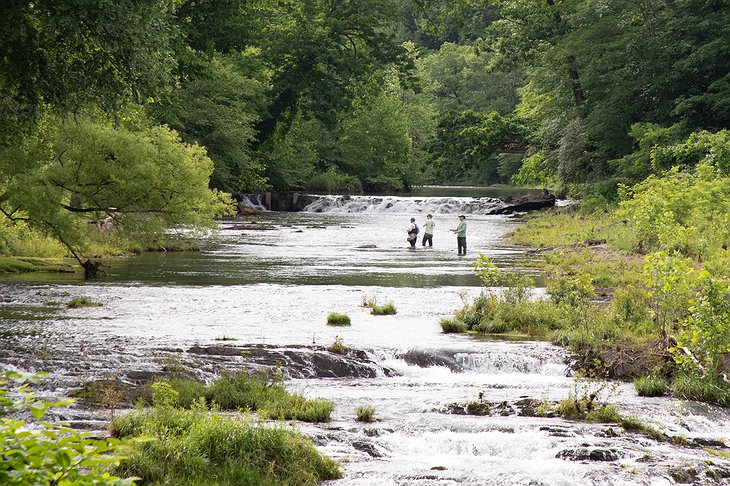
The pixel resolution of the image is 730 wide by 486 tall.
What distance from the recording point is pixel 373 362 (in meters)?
14.2

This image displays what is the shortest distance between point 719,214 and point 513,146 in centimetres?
2897

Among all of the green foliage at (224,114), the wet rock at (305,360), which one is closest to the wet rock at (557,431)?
the wet rock at (305,360)

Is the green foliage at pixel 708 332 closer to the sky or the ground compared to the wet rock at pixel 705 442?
closer to the sky

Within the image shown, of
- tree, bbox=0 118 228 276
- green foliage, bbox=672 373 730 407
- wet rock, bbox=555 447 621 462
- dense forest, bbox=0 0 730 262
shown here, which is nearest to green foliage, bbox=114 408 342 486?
A: wet rock, bbox=555 447 621 462

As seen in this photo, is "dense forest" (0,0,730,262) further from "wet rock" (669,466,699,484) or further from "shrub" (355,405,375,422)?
"wet rock" (669,466,699,484)

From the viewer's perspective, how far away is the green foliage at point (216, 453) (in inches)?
320

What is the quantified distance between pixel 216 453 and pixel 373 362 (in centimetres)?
577

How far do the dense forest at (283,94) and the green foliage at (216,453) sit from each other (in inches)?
236

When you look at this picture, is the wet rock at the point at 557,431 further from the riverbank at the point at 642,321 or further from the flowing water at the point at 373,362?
the riverbank at the point at 642,321

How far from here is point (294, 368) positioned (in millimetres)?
13609

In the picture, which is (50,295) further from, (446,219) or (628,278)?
(446,219)

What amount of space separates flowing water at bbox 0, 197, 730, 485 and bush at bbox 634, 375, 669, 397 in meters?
0.16

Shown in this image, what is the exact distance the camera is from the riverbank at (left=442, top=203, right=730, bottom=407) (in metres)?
12.3

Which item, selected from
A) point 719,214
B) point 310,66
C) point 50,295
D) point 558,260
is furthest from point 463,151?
point 50,295
